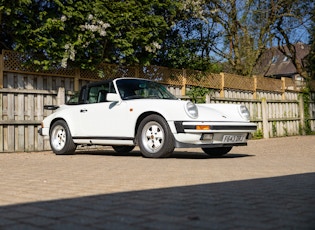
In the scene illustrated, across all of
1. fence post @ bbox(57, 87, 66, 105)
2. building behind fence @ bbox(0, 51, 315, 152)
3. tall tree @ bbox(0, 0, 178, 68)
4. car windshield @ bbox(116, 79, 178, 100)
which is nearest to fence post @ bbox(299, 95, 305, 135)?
building behind fence @ bbox(0, 51, 315, 152)

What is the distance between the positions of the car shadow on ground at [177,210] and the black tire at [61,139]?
18.1 ft

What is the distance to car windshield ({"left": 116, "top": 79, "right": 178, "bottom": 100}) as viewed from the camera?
881 centimetres

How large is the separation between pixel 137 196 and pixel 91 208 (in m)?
0.63

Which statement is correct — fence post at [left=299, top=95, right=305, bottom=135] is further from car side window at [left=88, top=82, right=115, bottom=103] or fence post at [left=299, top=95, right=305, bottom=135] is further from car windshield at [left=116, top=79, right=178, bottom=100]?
car side window at [left=88, top=82, right=115, bottom=103]

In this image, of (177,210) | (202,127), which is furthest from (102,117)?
(177,210)

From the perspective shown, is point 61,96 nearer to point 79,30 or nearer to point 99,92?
point 79,30

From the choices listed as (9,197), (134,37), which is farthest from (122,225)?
(134,37)

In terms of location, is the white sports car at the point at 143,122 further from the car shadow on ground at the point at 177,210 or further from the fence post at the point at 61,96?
the car shadow on ground at the point at 177,210

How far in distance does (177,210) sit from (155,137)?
4.79 meters

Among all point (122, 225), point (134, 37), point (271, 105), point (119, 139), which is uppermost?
point (134, 37)

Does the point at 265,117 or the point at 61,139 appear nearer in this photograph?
the point at 61,139

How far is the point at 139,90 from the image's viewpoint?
8.98 meters

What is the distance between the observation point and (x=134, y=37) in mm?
11672

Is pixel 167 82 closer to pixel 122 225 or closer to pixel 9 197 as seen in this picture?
pixel 9 197
